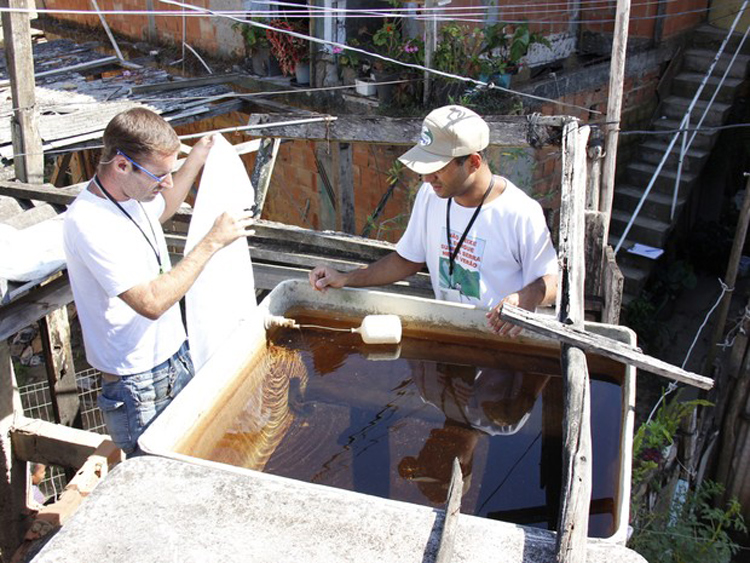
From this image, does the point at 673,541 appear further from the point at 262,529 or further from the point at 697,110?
the point at 697,110

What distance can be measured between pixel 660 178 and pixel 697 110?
3.34 ft

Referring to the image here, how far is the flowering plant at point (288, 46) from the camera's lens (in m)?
8.08

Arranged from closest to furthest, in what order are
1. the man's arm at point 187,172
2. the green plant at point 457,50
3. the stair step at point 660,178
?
the man's arm at point 187,172
the green plant at point 457,50
the stair step at point 660,178

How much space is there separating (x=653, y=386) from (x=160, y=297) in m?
7.03

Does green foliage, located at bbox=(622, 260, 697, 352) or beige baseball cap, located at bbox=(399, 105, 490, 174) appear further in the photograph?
green foliage, located at bbox=(622, 260, 697, 352)

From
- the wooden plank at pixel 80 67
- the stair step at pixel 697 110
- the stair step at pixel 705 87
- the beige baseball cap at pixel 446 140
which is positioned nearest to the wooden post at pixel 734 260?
the stair step at pixel 697 110

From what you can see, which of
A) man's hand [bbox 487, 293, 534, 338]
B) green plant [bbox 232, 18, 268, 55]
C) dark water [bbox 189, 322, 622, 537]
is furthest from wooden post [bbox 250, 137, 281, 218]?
green plant [bbox 232, 18, 268, 55]

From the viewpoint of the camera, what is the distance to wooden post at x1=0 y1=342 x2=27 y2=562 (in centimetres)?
432

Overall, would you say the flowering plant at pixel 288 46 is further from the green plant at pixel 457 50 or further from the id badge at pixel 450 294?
the id badge at pixel 450 294

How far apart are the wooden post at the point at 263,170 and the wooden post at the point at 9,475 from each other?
1.60m

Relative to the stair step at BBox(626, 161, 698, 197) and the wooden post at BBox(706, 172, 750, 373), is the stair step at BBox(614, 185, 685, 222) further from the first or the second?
the wooden post at BBox(706, 172, 750, 373)

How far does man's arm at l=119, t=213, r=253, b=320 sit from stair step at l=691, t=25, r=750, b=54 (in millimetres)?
8901

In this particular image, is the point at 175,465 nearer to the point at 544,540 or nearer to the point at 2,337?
the point at 544,540

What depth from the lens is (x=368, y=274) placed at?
339 centimetres
